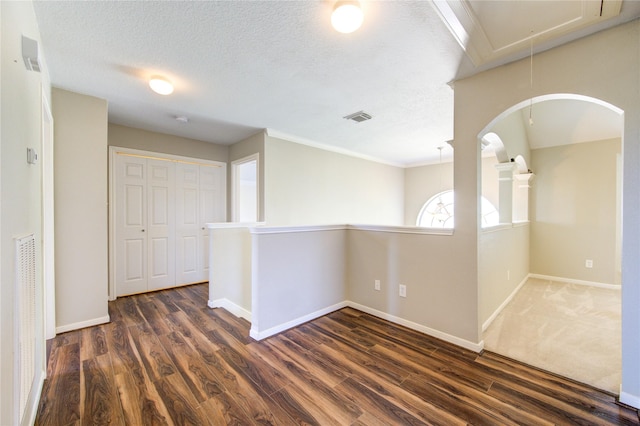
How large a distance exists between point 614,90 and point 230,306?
4054 millimetres

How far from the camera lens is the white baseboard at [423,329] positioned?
2.30 metres

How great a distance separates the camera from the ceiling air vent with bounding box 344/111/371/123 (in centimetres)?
335

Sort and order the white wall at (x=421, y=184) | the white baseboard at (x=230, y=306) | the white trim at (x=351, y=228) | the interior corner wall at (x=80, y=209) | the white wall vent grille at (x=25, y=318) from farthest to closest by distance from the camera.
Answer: the white wall at (x=421, y=184) < the white baseboard at (x=230, y=306) < the interior corner wall at (x=80, y=209) < the white trim at (x=351, y=228) < the white wall vent grille at (x=25, y=318)

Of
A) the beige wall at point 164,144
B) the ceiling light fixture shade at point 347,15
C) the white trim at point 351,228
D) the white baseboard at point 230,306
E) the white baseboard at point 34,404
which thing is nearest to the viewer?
the white baseboard at point 34,404

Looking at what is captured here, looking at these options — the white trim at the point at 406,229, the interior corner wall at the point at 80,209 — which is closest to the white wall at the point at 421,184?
the white trim at the point at 406,229

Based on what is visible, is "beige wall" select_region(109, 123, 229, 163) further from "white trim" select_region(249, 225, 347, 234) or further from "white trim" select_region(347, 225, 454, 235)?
"white trim" select_region(347, 225, 454, 235)

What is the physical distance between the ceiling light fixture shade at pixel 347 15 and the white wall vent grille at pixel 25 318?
210 centimetres

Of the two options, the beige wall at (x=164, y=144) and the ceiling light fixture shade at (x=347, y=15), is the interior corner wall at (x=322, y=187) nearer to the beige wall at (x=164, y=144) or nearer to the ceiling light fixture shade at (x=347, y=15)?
the beige wall at (x=164, y=144)

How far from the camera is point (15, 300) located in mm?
1235

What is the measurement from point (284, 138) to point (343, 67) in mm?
2045

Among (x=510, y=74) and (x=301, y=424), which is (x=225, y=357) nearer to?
(x=301, y=424)

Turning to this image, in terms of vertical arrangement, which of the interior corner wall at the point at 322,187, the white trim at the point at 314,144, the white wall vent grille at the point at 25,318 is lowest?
the white wall vent grille at the point at 25,318

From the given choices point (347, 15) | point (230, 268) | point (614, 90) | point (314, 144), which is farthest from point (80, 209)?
point (614, 90)

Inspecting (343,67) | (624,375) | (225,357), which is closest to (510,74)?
(343,67)
